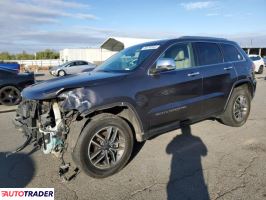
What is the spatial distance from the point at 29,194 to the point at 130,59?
10.0 ft

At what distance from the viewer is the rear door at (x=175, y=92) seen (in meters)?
4.46

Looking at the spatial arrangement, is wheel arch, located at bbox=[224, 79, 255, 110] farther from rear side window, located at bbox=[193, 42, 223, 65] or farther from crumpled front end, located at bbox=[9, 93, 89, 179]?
crumpled front end, located at bbox=[9, 93, 89, 179]

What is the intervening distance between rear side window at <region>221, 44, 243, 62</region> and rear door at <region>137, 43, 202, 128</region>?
1.16m

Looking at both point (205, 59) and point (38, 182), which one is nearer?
point (38, 182)

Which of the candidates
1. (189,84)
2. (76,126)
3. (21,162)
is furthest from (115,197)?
(189,84)

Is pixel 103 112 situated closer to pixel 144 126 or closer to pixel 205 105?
pixel 144 126

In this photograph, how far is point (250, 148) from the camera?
505 centimetres

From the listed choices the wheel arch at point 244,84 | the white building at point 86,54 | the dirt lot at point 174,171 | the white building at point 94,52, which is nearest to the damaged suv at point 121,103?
the dirt lot at point 174,171

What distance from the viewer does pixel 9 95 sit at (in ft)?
32.9

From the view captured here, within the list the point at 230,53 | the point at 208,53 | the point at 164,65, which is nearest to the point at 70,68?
the point at 230,53

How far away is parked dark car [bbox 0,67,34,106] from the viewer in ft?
32.7

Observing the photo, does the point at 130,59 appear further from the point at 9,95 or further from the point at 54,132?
the point at 9,95

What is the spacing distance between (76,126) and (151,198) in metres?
1.38

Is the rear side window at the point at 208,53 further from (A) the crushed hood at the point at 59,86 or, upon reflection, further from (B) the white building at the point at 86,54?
(B) the white building at the point at 86,54
